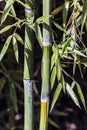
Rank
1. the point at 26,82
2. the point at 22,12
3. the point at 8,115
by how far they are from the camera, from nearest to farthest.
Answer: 1. the point at 26,82
2. the point at 22,12
3. the point at 8,115

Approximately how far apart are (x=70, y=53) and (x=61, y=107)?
693 millimetres

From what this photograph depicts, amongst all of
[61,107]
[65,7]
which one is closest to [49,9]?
[65,7]

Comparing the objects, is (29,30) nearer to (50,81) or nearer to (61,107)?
(50,81)

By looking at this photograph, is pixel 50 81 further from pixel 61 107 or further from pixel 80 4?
pixel 61 107

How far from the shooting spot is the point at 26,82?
1.69 meters

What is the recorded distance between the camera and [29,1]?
1593 mm

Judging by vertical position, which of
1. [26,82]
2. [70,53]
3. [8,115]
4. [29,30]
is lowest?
[8,115]

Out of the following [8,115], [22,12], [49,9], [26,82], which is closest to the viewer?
[49,9]

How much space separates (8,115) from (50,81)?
0.72 m

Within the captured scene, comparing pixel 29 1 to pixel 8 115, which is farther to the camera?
pixel 8 115

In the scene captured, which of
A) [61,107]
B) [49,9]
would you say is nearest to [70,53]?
[49,9]

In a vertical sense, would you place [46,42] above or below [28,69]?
above

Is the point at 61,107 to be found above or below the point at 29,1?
below

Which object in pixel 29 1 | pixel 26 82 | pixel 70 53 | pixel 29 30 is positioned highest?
pixel 29 1
